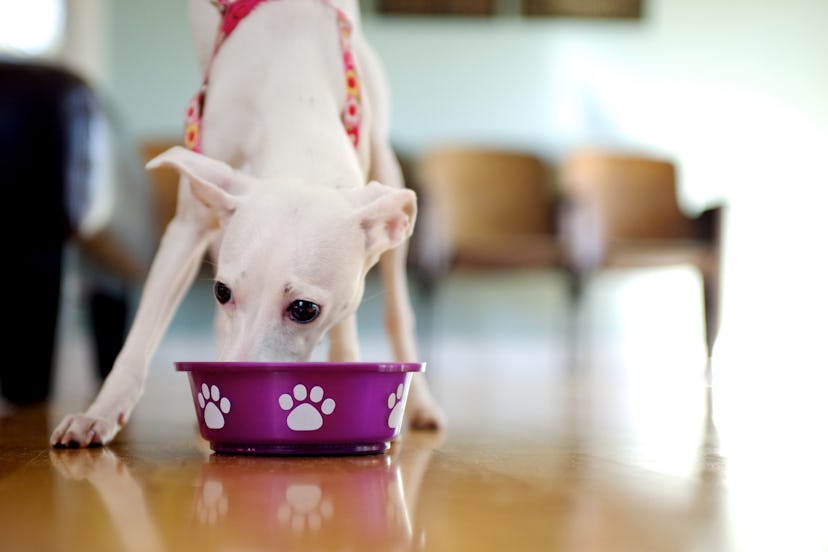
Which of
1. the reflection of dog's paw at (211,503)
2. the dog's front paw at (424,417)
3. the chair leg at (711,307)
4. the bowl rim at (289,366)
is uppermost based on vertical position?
the bowl rim at (289,366)

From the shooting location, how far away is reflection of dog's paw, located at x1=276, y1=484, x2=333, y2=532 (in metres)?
0.79

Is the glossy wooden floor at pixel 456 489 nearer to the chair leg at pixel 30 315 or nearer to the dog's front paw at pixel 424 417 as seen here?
the dog's front paw at pixel 424 417

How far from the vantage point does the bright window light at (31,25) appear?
4.73 metres

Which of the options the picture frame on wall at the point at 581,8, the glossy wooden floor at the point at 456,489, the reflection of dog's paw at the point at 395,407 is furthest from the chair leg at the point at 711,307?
the reflection of dog's paw at the point at 395,407

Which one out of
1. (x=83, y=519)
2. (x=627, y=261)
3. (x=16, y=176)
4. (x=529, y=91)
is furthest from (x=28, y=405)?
(x=529, y=91)

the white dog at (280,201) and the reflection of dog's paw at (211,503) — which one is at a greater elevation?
the white dog at (280,201)

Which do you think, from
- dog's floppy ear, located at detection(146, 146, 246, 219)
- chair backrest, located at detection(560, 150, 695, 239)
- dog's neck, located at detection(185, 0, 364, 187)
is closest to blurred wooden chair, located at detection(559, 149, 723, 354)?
chair backrest, located at detection(560, 150, 695, 239)

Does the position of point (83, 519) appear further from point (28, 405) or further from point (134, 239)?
point (134, 239)

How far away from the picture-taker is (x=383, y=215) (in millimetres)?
1418

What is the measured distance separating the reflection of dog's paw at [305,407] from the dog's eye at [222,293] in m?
0.18

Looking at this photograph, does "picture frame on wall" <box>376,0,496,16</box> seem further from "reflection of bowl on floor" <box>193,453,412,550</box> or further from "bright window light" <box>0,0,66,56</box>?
"reflection of bowl on floor" <box>193,453,412,550</box>

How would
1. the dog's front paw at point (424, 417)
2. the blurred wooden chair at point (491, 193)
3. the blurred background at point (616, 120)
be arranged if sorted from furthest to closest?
the blurred background at point (616, 120) < the blurred wooden chair at point (491, 193) < the dog's front paw at point (424, 417)

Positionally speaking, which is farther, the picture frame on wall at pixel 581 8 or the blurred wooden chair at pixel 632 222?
the picture frame on wall at pixel 581 8

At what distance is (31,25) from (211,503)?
4.62 m
